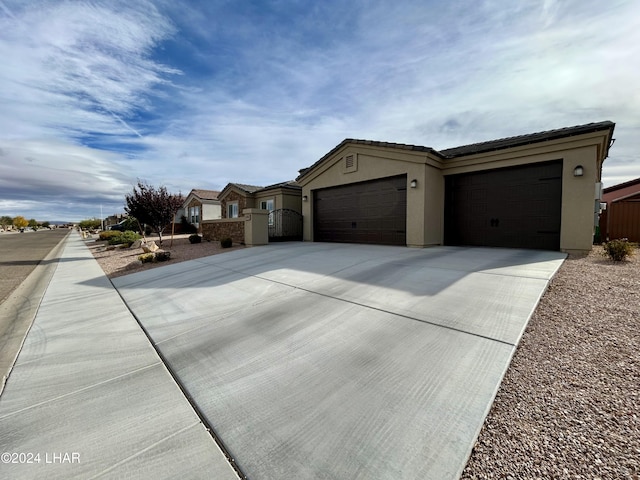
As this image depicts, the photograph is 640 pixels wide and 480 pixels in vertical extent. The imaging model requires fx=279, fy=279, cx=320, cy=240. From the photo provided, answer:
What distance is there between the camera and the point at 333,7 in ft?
25.0

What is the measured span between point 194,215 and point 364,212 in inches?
949

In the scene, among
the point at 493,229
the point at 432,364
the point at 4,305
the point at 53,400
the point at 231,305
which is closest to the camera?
the point at 53,400

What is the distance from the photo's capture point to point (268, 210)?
1486 cm

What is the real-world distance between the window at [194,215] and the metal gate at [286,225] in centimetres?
1724

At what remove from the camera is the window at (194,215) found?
96.9 feet

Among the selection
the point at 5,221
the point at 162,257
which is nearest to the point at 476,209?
the point at 162,257

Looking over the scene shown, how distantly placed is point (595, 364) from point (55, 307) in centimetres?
826

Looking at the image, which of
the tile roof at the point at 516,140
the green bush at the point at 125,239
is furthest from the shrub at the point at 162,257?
the green bush at the point at 125,239

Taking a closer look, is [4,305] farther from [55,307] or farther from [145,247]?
[145,247]

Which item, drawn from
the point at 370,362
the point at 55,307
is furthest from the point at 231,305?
the point at 55,307

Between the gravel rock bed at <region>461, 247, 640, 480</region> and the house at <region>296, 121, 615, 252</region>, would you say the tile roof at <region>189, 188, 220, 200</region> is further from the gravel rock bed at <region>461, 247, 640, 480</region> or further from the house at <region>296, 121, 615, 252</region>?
the gravel rock bed at <region>461, 247, 640, 480</region>

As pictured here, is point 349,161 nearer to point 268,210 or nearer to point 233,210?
point 268,210

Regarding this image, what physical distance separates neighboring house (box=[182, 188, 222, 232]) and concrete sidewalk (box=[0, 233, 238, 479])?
84.0 ft

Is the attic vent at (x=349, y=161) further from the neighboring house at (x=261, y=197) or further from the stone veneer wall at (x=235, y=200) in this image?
the stone veneer wall at (x=235, y=200)
